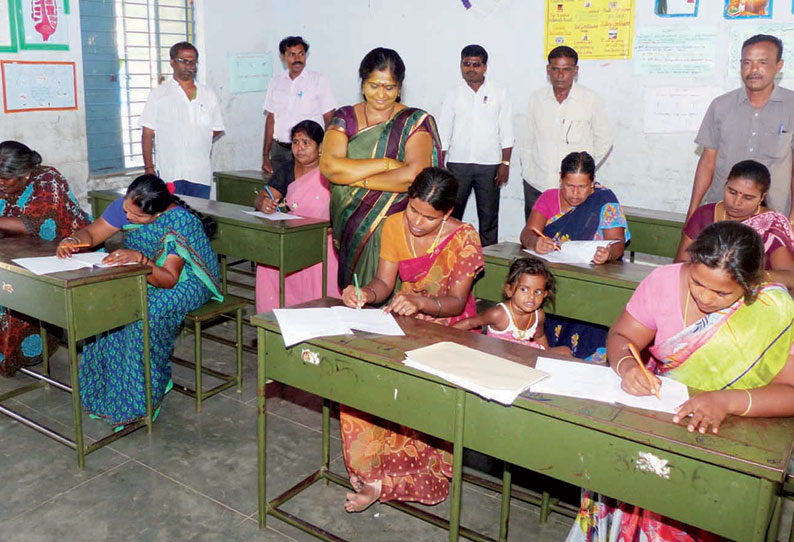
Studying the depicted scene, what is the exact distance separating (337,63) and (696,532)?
18.9ft

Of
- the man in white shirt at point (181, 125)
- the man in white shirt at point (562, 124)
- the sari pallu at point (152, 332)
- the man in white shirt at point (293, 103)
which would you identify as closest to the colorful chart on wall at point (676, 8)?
the man in white shirt at point (562, 124)

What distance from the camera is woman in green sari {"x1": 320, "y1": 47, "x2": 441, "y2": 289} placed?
288 cm

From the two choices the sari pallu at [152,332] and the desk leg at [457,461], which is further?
the sari pallu at [152,332]

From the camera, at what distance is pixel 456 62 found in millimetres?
6129

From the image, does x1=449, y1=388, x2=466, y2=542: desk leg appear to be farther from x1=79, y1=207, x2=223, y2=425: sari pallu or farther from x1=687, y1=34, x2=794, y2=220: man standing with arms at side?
x1=687, y1=34, x2=794, y2=220: man standing with arms at side

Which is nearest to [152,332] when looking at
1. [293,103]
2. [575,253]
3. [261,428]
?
[261,428]

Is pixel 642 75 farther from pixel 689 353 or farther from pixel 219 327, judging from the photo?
pixel 689 353

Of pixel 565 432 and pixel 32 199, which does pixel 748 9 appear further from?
pixel 32 199

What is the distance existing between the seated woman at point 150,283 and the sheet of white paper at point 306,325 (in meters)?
0.97

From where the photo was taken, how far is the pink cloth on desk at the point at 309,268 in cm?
404

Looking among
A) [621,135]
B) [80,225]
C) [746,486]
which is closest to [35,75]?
[80,225]

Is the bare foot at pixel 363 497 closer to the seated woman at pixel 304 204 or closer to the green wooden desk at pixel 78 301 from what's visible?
the green wooden desk at pixel 78 301

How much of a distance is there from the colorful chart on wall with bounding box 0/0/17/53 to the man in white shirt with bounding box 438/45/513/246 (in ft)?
10.2

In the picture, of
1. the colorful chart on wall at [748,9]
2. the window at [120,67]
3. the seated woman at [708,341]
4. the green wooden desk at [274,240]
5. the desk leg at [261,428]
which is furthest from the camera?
the window at [120,67]
